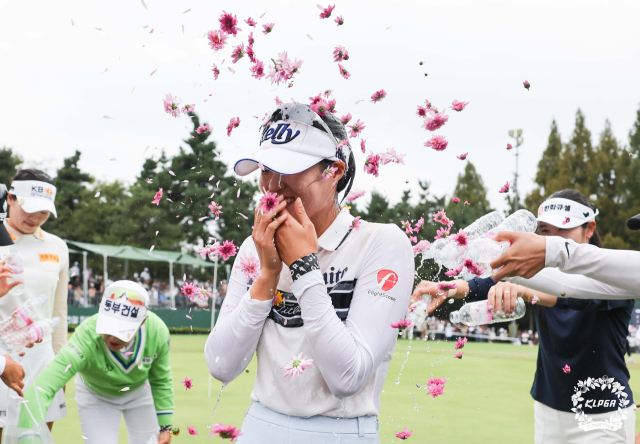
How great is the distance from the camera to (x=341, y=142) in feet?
8.75

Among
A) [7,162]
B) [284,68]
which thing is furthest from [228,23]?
[7,162]

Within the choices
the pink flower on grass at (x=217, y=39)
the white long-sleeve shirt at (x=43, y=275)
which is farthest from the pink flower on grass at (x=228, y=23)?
the white long-sleeve shirt at (x=43, y=275)

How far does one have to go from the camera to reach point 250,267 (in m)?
2.67

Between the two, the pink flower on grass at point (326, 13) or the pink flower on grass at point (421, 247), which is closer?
the pink flower on grass at point (326, 13)

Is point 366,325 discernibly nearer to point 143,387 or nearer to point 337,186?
point 337,186

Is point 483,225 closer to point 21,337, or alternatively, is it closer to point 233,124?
point 233,124

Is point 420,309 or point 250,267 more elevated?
point 250,267

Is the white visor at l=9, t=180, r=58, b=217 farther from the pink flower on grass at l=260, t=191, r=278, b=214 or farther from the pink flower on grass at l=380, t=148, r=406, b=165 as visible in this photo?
the pink flower on grass at l=260, t=191, r=278, b=214

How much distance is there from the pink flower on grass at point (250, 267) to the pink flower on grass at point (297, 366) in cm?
41

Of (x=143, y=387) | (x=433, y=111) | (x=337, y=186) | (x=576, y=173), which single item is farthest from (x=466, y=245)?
(x=576, y=173)

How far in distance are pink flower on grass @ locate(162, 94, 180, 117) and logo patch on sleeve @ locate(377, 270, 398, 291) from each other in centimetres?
156

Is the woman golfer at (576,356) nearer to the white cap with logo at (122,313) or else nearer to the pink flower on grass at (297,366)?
the pink flower on grass at (297,366)

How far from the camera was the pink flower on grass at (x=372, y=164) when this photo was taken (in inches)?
121

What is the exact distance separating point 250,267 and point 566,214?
8.63ft
